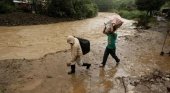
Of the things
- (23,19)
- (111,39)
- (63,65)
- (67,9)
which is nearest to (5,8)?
(23,19)

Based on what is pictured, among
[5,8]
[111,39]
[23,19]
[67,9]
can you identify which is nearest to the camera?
[111,39]

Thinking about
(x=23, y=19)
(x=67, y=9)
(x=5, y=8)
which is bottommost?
(x=23, y=19)

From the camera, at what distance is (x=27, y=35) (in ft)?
58.1

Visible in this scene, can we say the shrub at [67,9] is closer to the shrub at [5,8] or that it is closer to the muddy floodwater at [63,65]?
the shrub at [5,8]

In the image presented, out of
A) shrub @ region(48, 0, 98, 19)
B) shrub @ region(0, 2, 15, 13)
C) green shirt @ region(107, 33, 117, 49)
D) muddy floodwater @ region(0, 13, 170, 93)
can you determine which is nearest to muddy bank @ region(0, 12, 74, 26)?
shrub @ region(0, 2, 15, 13)

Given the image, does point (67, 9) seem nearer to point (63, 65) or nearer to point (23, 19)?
point (23, 19)

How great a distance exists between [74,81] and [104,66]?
6.28 ft

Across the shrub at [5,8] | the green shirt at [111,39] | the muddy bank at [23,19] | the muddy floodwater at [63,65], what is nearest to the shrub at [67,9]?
the muddy bank at [23,19]

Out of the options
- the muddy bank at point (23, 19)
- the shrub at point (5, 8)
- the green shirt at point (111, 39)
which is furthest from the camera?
the shrub at point (5, 8)

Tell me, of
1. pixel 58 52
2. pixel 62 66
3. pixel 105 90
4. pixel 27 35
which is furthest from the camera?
pixel 27 35

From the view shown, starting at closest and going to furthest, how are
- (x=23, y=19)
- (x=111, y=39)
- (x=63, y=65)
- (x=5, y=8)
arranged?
1. (x=111, y=39)
2. (x=63, y=65)
3. (x=23, y=19)
4. (x=5, y=8)

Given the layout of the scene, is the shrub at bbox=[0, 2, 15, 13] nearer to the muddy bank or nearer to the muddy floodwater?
the muddy bank

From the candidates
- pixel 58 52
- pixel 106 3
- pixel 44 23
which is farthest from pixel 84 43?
pixel 106 3

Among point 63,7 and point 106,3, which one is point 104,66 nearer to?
point 63,7
